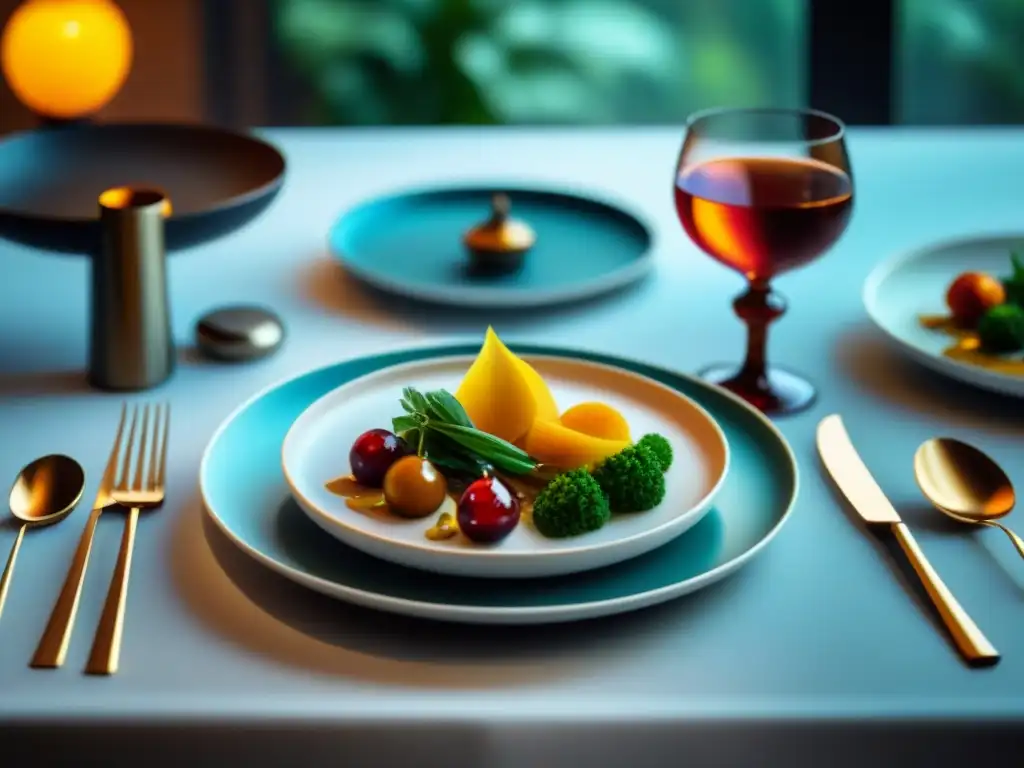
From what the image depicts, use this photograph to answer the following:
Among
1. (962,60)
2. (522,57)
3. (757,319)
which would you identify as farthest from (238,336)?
(962,60)

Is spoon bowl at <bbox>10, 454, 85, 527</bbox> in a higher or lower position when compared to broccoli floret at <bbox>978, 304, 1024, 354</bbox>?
lower

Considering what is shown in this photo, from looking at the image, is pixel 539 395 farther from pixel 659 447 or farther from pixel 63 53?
pixel 63 53

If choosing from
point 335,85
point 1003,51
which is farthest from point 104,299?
point 1003,51

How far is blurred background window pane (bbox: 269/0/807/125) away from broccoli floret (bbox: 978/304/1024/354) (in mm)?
2635

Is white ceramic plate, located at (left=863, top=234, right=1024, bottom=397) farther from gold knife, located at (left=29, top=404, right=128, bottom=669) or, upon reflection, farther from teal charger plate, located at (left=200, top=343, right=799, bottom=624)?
gold knife, located at (left=29, top=404, right=128, bottom=669)

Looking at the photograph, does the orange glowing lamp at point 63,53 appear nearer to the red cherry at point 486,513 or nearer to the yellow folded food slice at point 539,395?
the yellow folded food slice at point 539,395

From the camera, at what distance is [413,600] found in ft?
2.15

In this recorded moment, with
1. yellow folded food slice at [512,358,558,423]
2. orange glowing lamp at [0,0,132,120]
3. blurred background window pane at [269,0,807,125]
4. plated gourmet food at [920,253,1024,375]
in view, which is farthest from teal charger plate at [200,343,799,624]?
blurred background window pane at [269,0,807,125]

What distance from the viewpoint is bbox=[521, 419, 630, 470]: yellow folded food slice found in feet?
2.44

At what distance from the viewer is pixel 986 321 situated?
3.15ft

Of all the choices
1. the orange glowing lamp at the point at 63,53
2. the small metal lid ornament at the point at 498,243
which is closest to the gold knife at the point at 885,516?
the small metal lid ornament at the point at 498,243

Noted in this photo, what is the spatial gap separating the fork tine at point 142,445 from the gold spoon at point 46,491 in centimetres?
3

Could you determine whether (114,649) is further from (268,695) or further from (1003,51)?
(1003,51)

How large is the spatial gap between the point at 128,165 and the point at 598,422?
69 centimetres
